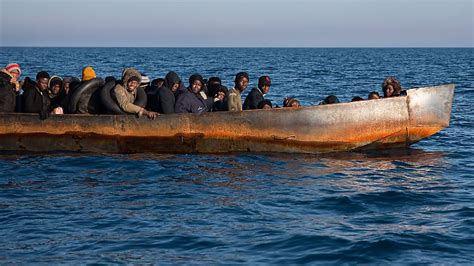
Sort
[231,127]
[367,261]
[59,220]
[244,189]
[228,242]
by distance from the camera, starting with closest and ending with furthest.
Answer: [367,261]
[228,242]
[59,220]
[244,189]
[231,127]

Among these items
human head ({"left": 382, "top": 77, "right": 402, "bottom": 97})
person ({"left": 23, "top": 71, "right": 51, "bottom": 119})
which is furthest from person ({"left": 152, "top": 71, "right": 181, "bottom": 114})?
human head ({"left": 382, "top": 77, "right": 402, "bottom": 97})

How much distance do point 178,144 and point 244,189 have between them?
2.86 m

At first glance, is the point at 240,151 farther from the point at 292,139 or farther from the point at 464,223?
the point at 464,223

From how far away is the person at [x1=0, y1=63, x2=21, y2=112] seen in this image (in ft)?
44.6

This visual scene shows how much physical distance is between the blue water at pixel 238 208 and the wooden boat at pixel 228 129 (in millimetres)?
241

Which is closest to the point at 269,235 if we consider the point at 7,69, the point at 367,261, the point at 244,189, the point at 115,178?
the point at 367,261

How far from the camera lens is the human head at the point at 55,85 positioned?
1402 cm

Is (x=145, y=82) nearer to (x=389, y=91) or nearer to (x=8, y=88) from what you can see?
(x=8, y=88)

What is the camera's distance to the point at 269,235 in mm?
8828

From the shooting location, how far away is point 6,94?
13727 millimetres

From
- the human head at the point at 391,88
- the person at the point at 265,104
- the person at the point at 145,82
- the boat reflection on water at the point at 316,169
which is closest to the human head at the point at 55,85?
the person at the point at 145,82

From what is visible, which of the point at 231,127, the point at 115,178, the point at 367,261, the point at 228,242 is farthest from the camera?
the point at 231,127

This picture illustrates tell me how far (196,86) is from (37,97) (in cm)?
291

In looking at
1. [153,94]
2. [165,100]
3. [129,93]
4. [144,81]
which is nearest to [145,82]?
[144,81]
